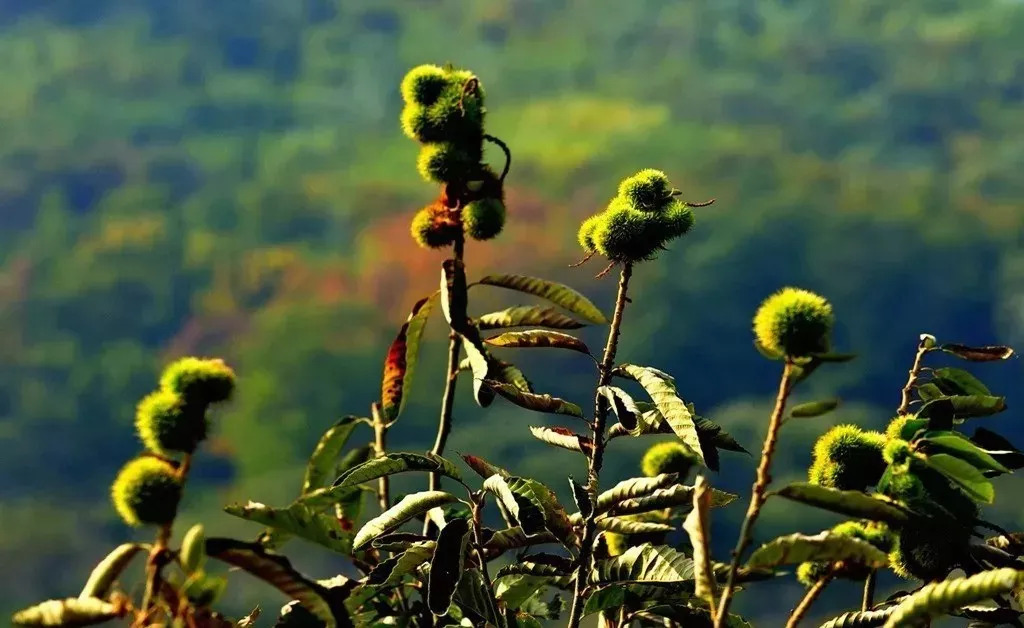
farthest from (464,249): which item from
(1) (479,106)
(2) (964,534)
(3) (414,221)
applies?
(2) (964,534)

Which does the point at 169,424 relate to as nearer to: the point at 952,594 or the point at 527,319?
the point at 527,319

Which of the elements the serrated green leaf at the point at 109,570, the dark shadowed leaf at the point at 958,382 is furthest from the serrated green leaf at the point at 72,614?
the dark shadowed leaf at the point at 958,382

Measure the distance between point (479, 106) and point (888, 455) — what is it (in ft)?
3.87

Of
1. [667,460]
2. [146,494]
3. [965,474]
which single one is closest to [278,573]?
[146,494]

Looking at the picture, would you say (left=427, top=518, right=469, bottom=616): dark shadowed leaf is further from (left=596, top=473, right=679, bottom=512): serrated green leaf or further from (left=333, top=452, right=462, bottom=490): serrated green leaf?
(left=596, top=473, right=679, bottom=512): serrated green leaf

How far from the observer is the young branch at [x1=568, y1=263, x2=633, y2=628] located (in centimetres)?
197

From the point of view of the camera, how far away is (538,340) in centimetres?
230

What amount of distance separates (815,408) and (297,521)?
81cm

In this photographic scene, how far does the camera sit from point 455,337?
240 centimetres

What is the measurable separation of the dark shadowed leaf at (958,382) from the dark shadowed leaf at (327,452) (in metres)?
1.26

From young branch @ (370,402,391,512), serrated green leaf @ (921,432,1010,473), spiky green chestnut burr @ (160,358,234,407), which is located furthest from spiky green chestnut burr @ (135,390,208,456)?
serrated green leaf @ (921,432,1010,473)

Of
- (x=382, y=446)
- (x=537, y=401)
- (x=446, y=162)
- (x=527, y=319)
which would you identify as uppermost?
(x=446, y=162)

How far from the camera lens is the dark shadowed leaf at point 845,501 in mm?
1558

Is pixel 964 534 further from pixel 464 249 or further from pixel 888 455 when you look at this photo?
pixel 464 249
